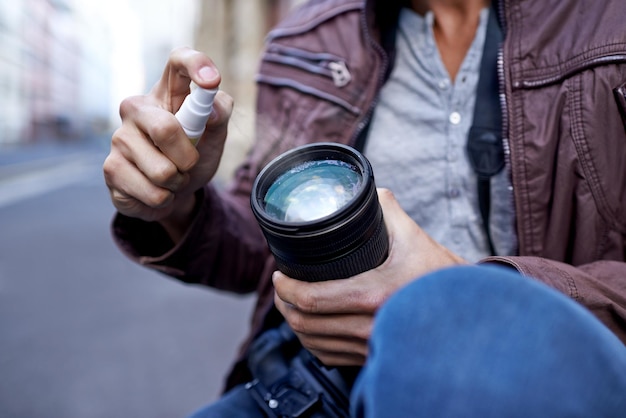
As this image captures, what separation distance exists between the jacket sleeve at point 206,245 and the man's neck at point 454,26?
1.56 feet

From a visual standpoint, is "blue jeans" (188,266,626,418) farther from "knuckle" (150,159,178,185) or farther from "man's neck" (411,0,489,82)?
"man's neck" (411,0,489,82)

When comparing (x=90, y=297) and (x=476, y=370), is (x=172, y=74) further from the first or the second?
(x=90, y=297)

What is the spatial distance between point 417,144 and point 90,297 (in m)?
2.61

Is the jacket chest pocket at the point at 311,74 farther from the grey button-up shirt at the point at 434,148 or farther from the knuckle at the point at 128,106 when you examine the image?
the knuckle at the point at 128,106

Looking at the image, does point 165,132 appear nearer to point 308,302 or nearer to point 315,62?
point 308,302

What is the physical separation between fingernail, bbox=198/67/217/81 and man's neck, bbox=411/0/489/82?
485 millimetres

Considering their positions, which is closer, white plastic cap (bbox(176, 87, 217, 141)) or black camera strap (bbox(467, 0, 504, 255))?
white plastic cap (bbox(176, 87, 217, 141))

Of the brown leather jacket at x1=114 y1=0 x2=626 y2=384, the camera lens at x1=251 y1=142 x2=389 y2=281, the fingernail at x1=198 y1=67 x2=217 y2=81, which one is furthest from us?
the brown leather jacket at x1=114 y1=0 x2=626 y2=384

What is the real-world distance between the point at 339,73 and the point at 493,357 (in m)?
0.73

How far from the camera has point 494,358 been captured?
0.36 m

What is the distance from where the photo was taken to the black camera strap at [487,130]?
34.4 inches

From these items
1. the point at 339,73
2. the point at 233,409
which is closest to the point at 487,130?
the point at 339,73

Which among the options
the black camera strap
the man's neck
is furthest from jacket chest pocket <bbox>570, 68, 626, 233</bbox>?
the man's neck

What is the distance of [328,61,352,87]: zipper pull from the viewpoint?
99 cm
